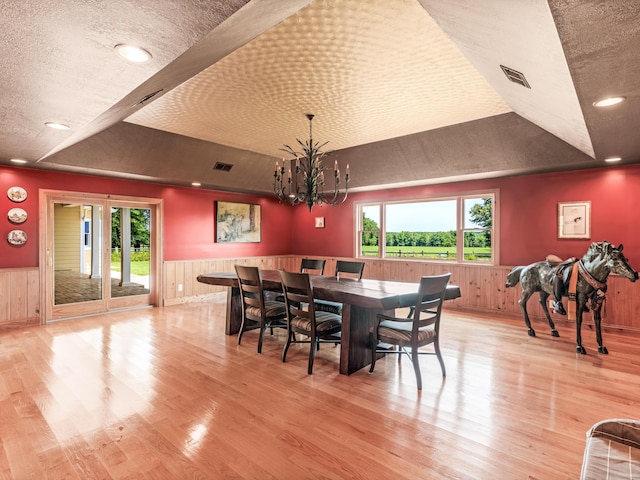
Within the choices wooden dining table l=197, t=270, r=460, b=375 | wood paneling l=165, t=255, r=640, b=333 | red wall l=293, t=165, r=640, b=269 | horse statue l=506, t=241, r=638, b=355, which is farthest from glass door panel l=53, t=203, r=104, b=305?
horse statue l=506, t=241, r=638, b=355

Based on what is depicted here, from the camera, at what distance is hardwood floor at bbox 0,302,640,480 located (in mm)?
1934

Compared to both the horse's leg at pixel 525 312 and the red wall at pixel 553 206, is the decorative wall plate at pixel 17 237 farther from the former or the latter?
the horse's leg at pixel 525 312

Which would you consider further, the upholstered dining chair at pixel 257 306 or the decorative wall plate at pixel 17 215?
the decorative wall plate at pixel 17 215

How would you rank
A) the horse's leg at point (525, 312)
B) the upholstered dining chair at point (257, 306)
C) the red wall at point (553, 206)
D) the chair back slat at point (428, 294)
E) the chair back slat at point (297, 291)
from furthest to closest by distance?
the red wall at point (553, 206) < the horse's leg at point (525, 312) < the upholstered dining chair at point (257, 306) < the chair back slat at point (297, 291) < the chair back slat at point (428, 294)

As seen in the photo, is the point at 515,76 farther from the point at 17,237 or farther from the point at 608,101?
the point at 17,237

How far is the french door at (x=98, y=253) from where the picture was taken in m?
5.34

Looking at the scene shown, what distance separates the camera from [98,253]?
581 centimetres

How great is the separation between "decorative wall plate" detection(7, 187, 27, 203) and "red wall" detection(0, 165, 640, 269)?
53 mm

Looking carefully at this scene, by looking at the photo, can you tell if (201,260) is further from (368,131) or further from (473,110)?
(473,110)

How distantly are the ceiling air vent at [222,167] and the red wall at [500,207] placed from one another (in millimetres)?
1042

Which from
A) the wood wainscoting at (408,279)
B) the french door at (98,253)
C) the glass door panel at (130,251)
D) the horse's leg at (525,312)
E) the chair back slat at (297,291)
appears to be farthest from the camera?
the glass door panel at (130,251)

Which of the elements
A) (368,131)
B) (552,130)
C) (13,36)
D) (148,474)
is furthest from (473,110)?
(148,474)

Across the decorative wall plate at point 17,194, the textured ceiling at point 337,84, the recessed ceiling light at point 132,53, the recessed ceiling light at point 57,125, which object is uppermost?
the textured ceiling at point 337,84

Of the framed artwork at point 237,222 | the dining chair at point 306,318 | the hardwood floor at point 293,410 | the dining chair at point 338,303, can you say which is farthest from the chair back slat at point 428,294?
the framed artwork at point 237,222
